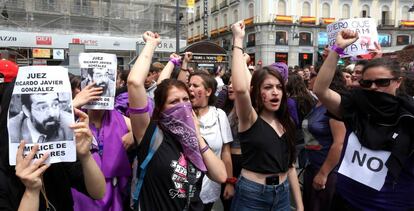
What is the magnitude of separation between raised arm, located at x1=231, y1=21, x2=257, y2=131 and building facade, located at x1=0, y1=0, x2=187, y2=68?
1481 centimetres

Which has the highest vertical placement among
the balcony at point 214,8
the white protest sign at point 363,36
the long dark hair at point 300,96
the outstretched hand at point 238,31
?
the balcony at point 214,8

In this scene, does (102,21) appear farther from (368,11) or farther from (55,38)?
(368,11)

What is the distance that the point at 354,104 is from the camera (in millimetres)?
2670

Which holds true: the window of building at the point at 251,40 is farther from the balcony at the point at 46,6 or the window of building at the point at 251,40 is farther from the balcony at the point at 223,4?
the balcony at the point at 46,6

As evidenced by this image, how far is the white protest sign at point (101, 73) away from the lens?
282 centimetres

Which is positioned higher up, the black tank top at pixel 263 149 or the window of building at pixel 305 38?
the window of building at pixel 305 38

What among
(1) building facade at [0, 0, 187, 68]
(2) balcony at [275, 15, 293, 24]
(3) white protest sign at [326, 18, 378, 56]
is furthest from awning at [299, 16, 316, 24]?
(3) white protest sign at [326, 18, 378, 56]

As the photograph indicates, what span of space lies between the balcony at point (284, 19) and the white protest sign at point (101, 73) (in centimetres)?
4101

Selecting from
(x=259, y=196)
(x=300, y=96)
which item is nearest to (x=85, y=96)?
(x=259, y=196)

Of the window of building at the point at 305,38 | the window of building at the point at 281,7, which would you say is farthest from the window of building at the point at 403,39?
the window of building at the point at 281,7

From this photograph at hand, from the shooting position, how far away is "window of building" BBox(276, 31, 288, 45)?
139 ft

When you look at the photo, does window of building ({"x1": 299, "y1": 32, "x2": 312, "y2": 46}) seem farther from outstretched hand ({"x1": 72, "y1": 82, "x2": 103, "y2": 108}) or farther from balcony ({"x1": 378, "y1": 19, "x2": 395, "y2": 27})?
outstretched hand ({"x1": 72, "y1": 82, "x2": 103, "y2": 108})

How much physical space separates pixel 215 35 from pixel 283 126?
166 ft

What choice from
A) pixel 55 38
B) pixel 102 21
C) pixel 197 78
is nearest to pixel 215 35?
pixel 102 21
